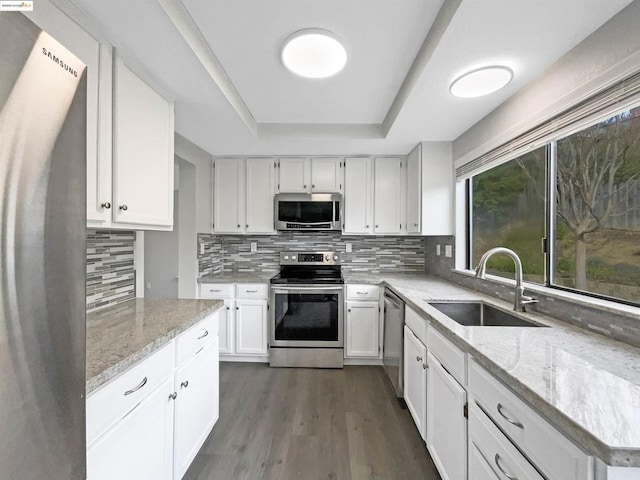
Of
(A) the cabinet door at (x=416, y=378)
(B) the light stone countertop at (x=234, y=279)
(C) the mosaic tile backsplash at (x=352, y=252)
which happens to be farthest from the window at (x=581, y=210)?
(B) the light stone countertop at (x=234, y=279)

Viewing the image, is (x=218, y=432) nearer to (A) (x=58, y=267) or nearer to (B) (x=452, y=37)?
(A) (x=58, y=267)

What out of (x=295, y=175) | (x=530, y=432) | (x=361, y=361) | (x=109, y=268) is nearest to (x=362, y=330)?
(x=361, y=361)

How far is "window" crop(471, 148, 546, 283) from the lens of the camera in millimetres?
1752

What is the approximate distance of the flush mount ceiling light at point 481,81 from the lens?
149 centimetres

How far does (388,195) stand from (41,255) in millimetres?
2958

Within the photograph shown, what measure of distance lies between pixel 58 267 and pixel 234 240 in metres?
2.91

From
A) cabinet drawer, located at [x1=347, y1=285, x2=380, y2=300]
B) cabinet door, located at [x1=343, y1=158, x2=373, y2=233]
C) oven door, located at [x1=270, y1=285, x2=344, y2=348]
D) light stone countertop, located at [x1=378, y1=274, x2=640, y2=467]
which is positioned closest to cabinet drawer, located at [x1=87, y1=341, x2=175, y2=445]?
light stone countertop, located at [x1=378, y1=274, x2=640, y2=467]

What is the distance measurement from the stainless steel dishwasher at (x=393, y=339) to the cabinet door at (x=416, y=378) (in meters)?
0.10

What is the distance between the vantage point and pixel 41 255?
567 mm

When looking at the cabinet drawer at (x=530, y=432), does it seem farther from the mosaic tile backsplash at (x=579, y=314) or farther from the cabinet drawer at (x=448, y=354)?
the mosaic tile backsplash at (x=579, y=314)

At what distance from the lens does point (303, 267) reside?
11.2ft

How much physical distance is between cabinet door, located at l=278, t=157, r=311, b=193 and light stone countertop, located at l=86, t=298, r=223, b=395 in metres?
1.72

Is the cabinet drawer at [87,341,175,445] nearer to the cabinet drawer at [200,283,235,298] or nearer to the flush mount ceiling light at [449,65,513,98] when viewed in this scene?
the cabinet drawer at [200,283,235,298]

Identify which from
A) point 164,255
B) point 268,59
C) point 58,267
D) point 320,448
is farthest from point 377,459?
point 164,255
